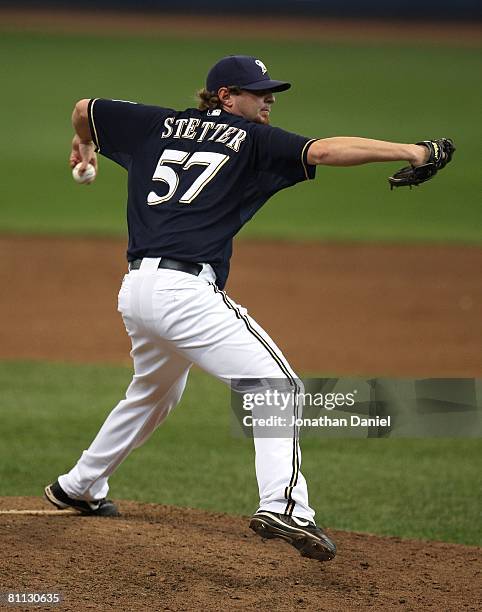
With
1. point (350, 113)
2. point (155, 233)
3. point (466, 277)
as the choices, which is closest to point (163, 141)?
point (155, 233)

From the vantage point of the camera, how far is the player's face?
4891mm

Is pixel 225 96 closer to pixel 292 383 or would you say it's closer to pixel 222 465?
pixel 292 383

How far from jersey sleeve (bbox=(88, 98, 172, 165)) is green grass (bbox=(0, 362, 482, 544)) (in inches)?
→ 85.8

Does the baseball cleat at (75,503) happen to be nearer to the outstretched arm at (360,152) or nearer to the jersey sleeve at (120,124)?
the jersey sleeve at (120,124)

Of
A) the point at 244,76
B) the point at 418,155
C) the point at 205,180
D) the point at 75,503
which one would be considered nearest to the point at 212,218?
the point at 205,180

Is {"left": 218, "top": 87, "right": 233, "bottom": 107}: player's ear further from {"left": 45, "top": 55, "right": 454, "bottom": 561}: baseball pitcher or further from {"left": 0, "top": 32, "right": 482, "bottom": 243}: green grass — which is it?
{"left": 0, "top": 32, "right": 482, "bottom": 243}: green grass

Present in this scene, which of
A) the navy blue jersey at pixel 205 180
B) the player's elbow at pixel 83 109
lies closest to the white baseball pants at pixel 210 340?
the navy blue jersey at pixel 205 180

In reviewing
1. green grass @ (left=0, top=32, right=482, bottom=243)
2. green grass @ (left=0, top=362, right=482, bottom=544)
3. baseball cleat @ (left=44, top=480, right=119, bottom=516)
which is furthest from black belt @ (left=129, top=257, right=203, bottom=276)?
green grass @ (left=0, top=32, right=482, bottom=243)

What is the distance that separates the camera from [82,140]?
540cm

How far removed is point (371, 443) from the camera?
7523 millimetres

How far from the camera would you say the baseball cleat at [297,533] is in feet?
14.0

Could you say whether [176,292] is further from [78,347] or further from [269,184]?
[78,347]

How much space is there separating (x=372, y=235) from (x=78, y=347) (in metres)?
6.75

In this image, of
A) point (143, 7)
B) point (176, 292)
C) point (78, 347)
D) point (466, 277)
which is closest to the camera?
point (176, 292)
